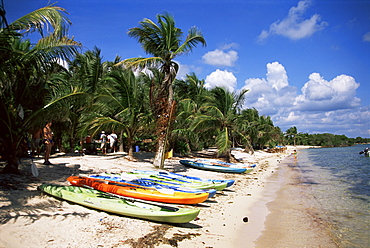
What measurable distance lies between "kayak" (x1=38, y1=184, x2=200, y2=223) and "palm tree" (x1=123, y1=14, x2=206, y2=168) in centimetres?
646

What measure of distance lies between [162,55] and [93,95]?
4.66 m

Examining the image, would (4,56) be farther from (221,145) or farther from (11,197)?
(221,145)

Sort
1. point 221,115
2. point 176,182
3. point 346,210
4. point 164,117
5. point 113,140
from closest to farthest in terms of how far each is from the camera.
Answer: point 346,210, point 176,182, point 164,117, point 113,140, point 221,115

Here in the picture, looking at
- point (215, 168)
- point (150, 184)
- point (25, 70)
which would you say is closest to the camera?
point (25, 70)

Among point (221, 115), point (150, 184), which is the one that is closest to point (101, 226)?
point (150, 184)

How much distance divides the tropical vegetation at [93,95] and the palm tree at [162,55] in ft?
0.15

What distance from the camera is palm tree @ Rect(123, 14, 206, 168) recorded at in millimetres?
11992

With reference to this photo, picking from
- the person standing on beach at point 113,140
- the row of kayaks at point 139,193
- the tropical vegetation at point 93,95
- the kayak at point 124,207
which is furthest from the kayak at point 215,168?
the kayak at point 124,207

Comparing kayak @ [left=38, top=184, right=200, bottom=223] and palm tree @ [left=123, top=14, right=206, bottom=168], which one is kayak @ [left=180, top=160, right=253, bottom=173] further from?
kayak @ [left=38, top=184, right=200, bottom=223]

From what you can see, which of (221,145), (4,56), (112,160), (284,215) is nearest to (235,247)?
(284,215)

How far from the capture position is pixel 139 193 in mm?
6996

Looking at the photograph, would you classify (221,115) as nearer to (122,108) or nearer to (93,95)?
(122,108)

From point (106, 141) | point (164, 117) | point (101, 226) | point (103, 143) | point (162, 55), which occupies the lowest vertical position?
point (101, 226)

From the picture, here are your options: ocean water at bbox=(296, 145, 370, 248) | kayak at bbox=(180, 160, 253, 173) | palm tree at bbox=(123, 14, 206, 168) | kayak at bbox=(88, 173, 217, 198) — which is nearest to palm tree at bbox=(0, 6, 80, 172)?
kayak at bbox=(88, 173, 217, 198)
